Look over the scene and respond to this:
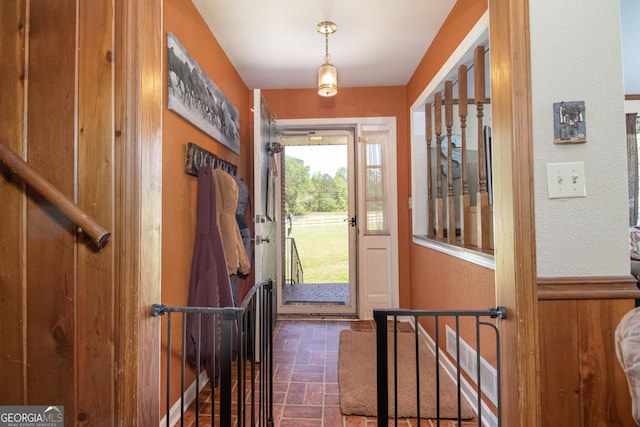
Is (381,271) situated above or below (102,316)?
below

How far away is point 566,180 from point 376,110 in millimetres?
2751

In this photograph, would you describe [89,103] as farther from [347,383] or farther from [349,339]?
[349,339]

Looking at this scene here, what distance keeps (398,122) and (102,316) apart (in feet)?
10.6

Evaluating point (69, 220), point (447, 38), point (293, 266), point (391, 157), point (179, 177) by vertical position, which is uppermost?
point (447, 38)

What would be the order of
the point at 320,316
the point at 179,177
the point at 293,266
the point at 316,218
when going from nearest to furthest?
the point at 179,177, the point at 320,316, the point at 293,266, the point at 316,218

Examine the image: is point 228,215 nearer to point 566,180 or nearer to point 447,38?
point 566,180

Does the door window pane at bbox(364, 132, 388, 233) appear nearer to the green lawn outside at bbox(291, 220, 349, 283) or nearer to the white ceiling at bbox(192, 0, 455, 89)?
the white ceiling at bbox(192, 0, 455, 89)

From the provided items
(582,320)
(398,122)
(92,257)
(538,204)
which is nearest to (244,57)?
(398,122)

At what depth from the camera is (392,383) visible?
7.23ft

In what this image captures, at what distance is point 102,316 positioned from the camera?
1113 mm

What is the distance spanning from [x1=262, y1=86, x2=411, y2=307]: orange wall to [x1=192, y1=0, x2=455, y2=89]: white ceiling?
0.55ft

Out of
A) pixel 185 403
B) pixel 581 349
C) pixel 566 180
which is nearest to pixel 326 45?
pixel 566 180

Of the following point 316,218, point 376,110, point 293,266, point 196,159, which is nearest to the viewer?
point 196,159

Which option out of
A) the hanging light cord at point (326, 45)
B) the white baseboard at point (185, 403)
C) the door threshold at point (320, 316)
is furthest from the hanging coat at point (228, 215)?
the door threshold at point (320, 316)
